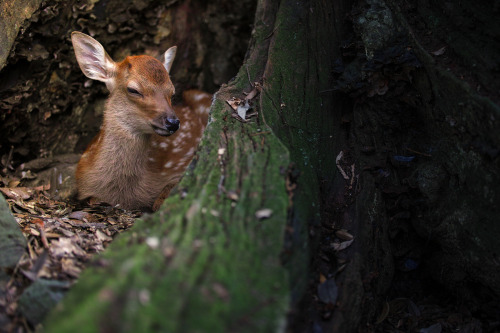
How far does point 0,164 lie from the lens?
14.8 ft

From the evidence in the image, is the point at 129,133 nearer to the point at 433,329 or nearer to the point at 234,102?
the point at 234,102

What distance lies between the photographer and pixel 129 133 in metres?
4.20

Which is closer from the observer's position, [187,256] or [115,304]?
[115,304]

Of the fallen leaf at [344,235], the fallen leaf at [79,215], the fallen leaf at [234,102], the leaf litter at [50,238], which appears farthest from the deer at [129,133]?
the fallen leaf at [344,235]

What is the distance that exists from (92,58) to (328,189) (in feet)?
8.48

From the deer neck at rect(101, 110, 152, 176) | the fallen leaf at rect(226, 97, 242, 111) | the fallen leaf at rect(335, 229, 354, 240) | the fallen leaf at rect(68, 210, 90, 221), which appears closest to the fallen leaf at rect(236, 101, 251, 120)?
the fallen leaf at rect(226, 97, 242, 111)

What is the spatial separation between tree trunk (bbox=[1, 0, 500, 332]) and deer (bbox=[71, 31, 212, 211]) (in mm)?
972

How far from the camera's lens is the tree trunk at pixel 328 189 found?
1.85 meters

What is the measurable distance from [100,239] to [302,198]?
57.5 inches

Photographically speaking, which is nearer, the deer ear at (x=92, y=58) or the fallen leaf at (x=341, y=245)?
the fallen leaf at (x=341, y=245)

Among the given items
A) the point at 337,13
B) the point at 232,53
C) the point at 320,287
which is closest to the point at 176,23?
the point at 232,53

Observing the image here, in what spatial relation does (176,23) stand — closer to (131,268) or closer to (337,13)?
(337,13)

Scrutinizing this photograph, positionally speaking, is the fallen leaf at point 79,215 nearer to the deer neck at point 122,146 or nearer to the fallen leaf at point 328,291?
the deer neck at point 122,146

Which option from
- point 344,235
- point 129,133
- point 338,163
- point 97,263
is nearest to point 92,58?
point 129,133
